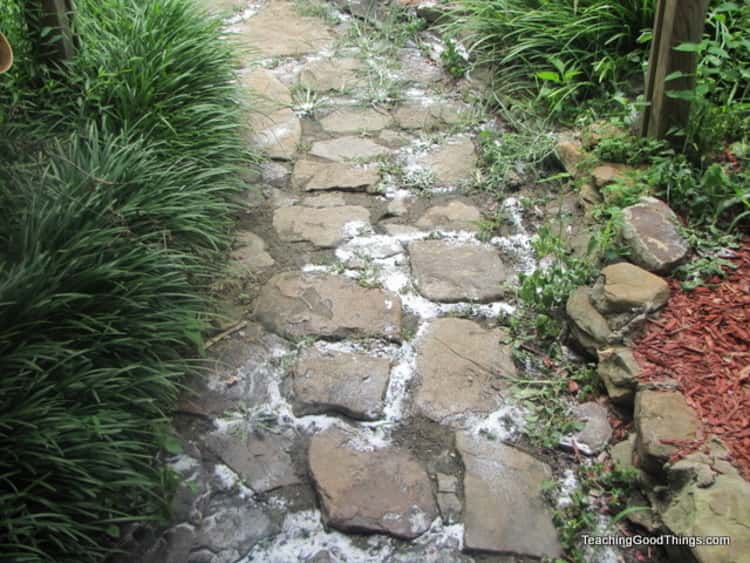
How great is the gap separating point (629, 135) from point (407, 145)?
1.09 metres

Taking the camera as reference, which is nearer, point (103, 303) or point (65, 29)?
point (103, 303)

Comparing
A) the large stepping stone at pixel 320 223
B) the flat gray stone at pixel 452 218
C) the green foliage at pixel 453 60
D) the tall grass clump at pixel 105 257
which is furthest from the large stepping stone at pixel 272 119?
the green foliage at pixel 453 60

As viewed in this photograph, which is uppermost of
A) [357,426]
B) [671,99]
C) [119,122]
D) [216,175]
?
[671,99]

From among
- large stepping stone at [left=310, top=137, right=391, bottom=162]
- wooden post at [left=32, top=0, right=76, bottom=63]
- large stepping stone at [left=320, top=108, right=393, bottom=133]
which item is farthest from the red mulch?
wooden post at [left=32, top=0, right=76, bottom=63]

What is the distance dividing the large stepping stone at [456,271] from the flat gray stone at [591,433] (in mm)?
631

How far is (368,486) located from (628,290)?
1.09 meters

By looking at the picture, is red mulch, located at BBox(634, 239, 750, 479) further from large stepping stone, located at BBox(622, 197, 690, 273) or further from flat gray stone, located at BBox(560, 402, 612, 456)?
flat gray stone, located at BBox(560, 402, 612, 456)

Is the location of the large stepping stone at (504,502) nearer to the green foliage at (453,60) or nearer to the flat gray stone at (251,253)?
the flat gray stone at (251,253)

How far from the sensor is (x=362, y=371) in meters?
2.53

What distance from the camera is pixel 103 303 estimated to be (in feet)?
7.41

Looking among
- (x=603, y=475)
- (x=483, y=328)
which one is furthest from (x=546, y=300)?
(x=603, y=475)

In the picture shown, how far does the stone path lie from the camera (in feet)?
6.75

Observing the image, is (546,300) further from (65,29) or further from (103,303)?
(65,29)

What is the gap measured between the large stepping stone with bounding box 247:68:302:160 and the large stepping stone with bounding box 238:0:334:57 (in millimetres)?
298
